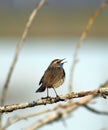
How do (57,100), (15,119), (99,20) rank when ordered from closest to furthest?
1. (57,100)
2. (15,119)
3. (99,20)

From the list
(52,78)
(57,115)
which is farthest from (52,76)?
(57,115)

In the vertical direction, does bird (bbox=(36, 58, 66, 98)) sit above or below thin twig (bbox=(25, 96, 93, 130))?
above

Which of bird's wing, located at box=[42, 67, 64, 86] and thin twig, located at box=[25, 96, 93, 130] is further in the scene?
thin twig, located at box=[25, 96, 93, 130]

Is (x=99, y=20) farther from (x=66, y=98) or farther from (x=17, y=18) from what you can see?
(x=66, y=98)

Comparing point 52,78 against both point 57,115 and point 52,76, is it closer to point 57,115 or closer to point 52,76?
point 52,76

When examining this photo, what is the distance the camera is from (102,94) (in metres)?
2.65

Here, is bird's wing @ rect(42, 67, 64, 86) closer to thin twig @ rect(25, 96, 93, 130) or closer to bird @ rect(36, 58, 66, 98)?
bird @ rect(36, 58, 66, 98)

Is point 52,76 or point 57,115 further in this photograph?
point 57,115

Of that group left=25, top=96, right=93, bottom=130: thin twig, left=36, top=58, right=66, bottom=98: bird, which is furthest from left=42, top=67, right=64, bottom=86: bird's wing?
left=25, top=96, right=93, bottom=130: thin twig

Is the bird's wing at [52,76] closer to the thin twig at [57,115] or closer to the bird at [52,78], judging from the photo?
the bird at [52,78]

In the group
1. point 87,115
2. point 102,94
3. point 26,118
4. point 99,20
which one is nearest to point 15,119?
point 26,118

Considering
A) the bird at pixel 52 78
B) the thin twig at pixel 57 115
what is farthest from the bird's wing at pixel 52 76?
the thin twig at pixel 57 115

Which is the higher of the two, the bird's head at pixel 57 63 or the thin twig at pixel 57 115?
the bird's head at pixel 57 63

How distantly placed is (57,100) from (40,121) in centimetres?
41
